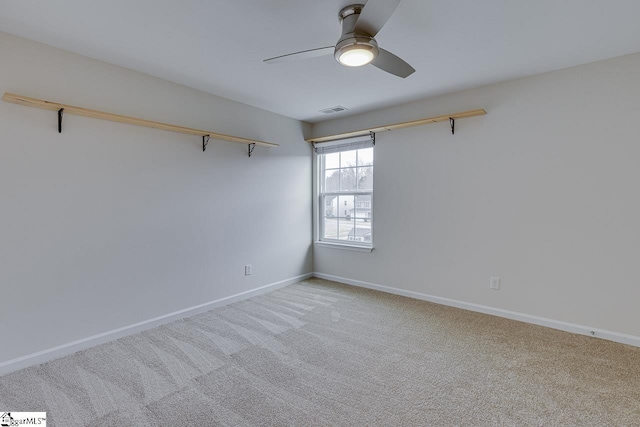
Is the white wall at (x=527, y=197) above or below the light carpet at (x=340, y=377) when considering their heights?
above

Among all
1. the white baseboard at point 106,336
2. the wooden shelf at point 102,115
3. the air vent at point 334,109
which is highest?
the air vent at point 334,109

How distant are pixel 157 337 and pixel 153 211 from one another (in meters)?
1.15

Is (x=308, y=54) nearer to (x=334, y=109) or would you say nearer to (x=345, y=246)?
(x=334, y=109)

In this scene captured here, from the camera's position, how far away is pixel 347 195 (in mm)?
4352

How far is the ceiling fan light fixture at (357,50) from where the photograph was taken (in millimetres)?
1716

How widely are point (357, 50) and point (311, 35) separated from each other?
0.57 metres

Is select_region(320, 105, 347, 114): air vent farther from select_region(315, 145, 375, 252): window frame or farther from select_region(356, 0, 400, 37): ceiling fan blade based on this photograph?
select_region(356, 0, 400, 37): ceiling fan blade

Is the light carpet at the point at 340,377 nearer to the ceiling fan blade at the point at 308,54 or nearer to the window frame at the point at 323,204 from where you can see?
the window frame at the point at 323,204

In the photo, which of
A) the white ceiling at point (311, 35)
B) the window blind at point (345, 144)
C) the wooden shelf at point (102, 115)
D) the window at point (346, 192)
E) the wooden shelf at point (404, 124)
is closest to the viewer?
the white ceiling at point (311, 35)

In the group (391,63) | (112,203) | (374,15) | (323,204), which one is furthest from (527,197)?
(112,203)

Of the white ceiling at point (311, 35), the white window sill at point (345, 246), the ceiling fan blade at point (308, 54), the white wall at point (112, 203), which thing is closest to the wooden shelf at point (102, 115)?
the white wall at point (112, 203)

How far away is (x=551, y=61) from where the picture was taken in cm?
258

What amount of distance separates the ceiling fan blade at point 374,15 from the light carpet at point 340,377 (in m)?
2.16

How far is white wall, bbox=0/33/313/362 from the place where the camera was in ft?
7.22
